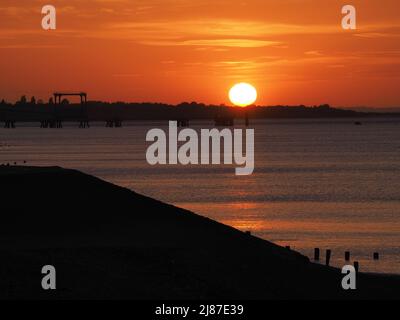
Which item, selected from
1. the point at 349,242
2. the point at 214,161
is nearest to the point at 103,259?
the point at 349,242

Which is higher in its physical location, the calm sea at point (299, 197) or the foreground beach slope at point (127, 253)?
the calm sea at point (299, 197)

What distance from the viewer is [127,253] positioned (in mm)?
32844

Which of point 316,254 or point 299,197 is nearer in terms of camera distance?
point 316,254

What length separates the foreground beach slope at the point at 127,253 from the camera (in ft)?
90.2

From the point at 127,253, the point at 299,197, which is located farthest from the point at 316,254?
the point at 299,197

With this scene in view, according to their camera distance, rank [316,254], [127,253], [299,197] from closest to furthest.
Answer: [127,253] < [316,254] < [299,197]

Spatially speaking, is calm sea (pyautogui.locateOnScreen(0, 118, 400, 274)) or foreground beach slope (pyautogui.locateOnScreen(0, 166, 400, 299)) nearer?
foreground beach slope (pyautogui.locateOnScreen(0, 166, 400, 299))

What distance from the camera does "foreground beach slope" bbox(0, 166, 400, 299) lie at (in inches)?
1082

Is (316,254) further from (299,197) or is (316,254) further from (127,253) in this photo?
(299,197)

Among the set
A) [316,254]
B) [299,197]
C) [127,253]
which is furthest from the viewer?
[299,197]

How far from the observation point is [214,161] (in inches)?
6585

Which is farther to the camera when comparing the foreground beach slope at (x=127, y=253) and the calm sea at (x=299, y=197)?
the calm sea at (x=299, y=197)

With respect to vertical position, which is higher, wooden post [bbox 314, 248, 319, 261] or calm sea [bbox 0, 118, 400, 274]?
calm sea [bbox 0, 118, 400, 274]
